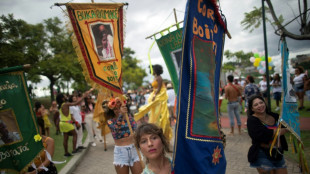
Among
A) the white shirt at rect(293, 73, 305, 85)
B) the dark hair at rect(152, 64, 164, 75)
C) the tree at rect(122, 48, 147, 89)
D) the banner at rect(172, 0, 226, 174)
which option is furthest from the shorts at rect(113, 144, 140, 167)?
the tree at rect(122, 48, 147, 89)

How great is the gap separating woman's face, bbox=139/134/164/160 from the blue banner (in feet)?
5.77

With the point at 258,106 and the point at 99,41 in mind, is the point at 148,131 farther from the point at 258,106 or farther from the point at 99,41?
the point at 99,41

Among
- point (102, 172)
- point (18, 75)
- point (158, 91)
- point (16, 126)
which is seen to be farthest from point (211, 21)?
point (102, 172)

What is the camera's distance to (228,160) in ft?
16.0

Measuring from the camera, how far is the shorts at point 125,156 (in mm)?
3059

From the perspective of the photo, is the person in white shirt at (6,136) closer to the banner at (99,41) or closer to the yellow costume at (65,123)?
the banner at (99,41)

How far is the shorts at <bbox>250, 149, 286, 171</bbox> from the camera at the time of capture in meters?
2.70

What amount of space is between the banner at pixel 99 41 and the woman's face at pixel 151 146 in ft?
5.27

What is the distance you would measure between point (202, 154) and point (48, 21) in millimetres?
25472

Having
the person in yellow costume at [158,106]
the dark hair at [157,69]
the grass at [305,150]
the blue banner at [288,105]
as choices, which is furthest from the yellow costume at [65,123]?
the grass at [305,150]

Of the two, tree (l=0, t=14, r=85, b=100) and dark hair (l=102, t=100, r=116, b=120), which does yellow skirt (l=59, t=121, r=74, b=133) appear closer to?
dark hair (l=102, t=100, r=116, b=120)

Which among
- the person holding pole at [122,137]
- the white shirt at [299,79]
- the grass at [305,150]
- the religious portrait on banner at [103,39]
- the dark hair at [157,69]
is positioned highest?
the religious portrait on banner at [103,39]

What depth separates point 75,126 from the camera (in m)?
6.85

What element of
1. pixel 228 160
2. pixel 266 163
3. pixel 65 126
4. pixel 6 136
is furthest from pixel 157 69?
pixel 6 136
